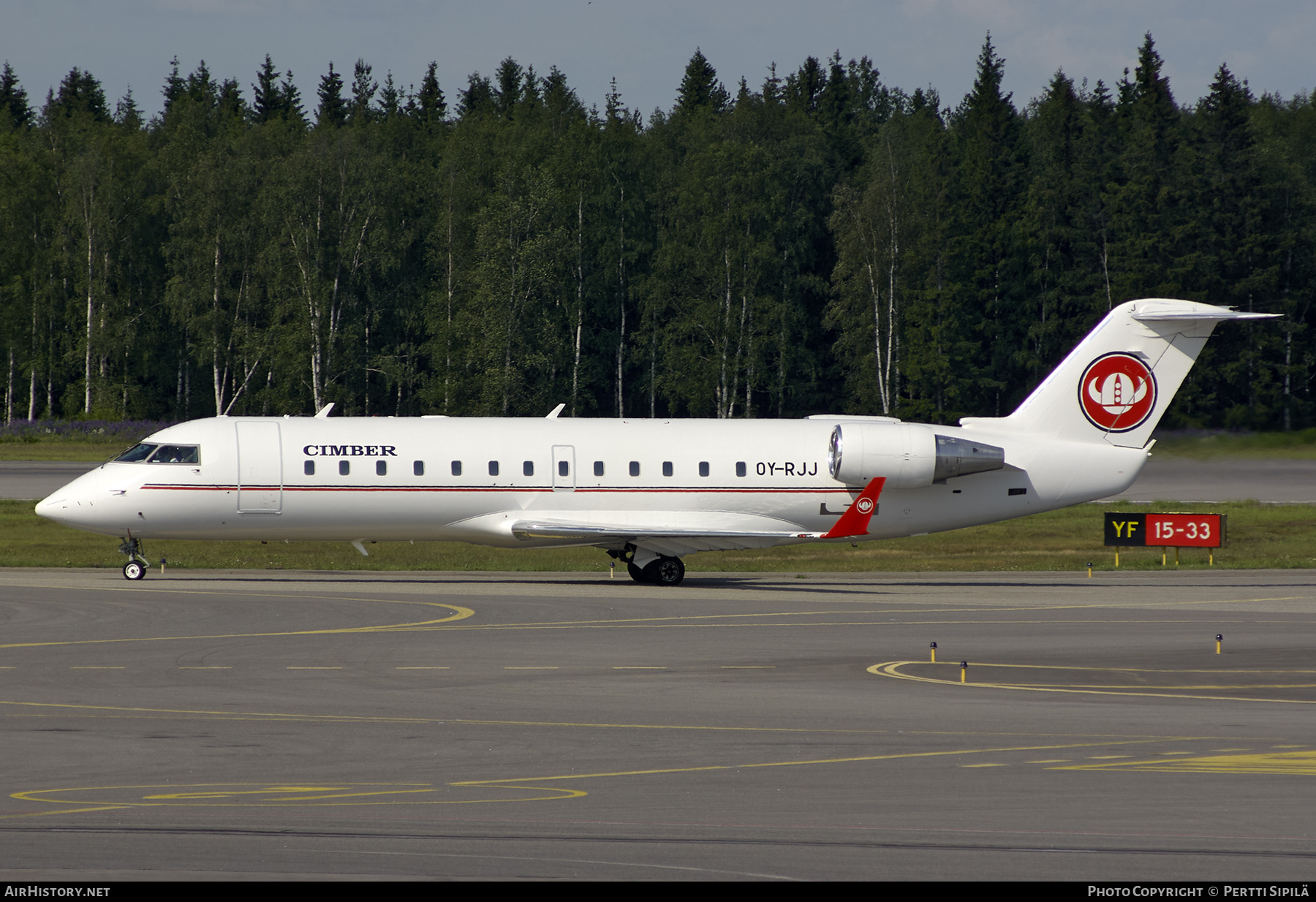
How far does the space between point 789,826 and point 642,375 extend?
264 ft

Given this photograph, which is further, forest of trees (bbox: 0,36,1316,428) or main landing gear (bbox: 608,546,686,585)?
forest of trees (bbox: 0,36,1316,428)

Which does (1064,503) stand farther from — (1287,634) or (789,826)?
(789,826)

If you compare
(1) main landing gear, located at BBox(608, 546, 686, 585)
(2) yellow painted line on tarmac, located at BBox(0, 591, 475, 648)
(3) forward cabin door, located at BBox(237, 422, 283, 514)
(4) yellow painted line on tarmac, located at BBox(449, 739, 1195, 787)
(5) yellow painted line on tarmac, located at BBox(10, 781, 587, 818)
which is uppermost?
(3) forward cabin door, located at BBox(237, 422, 283, 514)

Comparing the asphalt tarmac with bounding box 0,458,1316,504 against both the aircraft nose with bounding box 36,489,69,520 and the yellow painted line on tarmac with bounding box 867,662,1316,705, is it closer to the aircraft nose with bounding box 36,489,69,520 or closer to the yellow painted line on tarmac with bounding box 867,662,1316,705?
the aircraft nose with bounding box 36,489,69,520

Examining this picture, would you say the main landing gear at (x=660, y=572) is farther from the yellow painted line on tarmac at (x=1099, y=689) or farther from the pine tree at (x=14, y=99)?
the pine tree at (x=14, y=99)

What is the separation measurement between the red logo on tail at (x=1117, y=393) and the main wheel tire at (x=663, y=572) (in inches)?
411

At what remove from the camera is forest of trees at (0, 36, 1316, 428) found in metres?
82.8

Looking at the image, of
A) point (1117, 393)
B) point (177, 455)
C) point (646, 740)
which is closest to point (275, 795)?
point (646, 740)

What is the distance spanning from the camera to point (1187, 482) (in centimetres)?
6159

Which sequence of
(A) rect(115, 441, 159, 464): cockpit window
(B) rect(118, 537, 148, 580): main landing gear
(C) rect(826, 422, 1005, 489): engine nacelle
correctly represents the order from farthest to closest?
1. (C) rect(826, 422, 1005, 489): engine nacelle
2. (A) rect(115, 441, 159, 464): cockpit window
3. (B) rect(118, 537, 148, 580): main landing gear

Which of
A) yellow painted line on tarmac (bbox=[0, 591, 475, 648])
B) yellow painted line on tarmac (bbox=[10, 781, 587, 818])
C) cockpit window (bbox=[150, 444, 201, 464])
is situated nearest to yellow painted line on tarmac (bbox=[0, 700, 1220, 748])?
yellow painted line on tarmac (bbox=[10, 781, 587, 818])

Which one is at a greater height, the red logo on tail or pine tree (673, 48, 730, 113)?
pine tree (673, 48, 730, 113)

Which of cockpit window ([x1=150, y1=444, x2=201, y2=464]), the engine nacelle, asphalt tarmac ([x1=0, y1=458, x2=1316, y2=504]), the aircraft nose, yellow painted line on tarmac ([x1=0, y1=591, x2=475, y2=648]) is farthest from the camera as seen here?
asphalt tarmac ([x1=0, y1=458, x2=1316, y2=504])

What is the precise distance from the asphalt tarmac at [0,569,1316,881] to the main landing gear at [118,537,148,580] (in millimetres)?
3271
